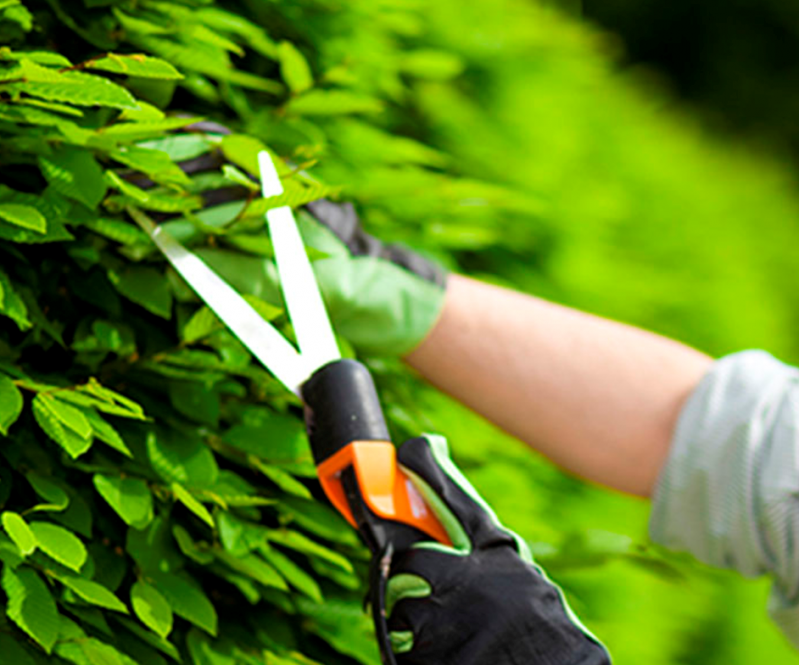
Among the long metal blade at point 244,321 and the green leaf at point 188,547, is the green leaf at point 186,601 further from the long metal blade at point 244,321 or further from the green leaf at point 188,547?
the long metal blade at point 244,321

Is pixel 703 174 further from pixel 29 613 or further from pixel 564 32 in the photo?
pixel 29 613

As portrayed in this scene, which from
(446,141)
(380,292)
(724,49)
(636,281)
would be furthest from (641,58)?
(380,292)

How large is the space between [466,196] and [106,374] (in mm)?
661

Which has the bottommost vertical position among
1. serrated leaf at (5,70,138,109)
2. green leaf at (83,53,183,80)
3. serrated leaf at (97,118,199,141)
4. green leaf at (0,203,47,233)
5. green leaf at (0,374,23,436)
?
green leaf at (0,374,23,436)

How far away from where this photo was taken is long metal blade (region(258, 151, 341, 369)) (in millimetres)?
1049

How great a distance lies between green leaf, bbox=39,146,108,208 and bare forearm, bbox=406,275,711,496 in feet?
2.13

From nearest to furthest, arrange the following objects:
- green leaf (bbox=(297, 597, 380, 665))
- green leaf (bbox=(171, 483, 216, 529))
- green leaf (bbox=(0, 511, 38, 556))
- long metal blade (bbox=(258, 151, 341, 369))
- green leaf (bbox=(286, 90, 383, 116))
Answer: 1. green leaf (bbox=(0, 511, 38, 556))
2. green leaf (bbox=(171, 483, 216, 529))
3. long metal blade (bbox=(258, 151, 341, 369))
4. green leaf (bbox=(297, 597, 380, 665))
5. green leaf (bbox=(286, 90, 383, 116))

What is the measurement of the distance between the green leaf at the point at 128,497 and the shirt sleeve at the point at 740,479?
32.0 inches

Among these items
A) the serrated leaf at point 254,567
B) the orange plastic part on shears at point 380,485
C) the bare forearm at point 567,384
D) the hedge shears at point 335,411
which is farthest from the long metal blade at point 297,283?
the bare forearm at point 567,384

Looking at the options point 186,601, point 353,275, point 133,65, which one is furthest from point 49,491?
point 353,275

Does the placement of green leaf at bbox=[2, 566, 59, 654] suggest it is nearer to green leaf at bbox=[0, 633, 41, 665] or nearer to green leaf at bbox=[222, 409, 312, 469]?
green leaf at bbox=[0, 633, 41, 665]

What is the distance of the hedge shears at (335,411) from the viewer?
983 millimetres

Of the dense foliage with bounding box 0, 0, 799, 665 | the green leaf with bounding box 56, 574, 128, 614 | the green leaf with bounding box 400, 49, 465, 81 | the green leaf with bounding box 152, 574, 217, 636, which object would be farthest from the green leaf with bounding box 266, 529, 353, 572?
the green leaf with bounding box 400, 49, 465, 81

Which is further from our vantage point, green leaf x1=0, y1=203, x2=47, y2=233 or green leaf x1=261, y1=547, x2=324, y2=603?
green leaf x1=261, y1=547, x2=324, y2=603
